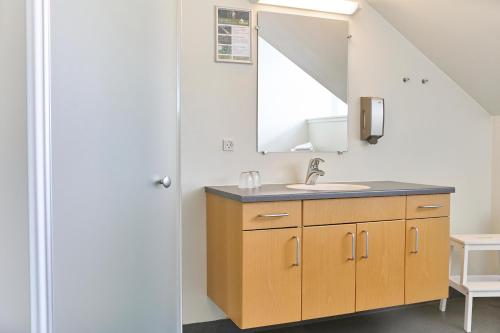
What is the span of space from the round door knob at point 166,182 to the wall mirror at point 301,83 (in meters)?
0.99

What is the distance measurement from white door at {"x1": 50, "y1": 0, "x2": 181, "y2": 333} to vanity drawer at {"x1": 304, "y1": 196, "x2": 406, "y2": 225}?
0.76 m

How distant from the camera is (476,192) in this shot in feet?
11.6

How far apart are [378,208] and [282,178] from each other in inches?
24.8

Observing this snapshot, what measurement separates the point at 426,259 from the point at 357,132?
912 mm

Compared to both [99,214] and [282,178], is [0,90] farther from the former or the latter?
[282,178]

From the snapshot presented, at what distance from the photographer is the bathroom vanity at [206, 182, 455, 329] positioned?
2299 millimetres

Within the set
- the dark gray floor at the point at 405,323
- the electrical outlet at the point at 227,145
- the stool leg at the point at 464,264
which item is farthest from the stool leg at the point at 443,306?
the electrical outlet at the point at 227,145

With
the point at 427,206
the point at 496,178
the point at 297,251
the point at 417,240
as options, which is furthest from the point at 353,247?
the point at 496,178

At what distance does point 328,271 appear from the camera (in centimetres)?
246

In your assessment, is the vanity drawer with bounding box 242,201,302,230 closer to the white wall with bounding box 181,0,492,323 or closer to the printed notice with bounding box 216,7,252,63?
the white wall with bounding box 181,0,492,323

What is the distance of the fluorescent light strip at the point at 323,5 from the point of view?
2865mm

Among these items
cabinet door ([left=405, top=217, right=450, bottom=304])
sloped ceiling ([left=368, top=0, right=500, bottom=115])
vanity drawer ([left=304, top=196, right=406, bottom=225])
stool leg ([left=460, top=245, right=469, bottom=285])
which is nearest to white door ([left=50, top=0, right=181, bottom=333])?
vanity drawer ([left=304, top=196, right=406, bottom=225])

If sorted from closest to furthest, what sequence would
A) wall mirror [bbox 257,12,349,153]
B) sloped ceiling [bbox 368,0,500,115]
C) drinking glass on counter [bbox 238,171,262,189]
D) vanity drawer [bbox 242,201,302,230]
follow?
vanity drawer [bbox 242,201,302,230]
drinking glass on counter [bbox 238,171,262,189]
sloped ceiling [bbox 368,0,500,115]
wall mirror [bbox 257,12,349,153]

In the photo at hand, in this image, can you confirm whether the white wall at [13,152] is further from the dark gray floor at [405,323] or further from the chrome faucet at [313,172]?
the chrome faucet at [313,172]
